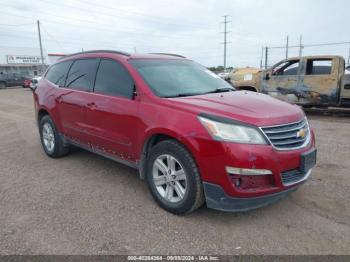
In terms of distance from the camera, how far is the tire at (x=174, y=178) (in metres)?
3.13

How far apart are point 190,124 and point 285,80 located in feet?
27.0

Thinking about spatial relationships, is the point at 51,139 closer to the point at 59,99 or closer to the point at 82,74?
the point at 59,99

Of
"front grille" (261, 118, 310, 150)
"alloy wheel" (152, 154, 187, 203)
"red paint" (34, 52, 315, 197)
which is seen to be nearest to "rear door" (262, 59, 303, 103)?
"red paint" (34, 52, 315, 197)

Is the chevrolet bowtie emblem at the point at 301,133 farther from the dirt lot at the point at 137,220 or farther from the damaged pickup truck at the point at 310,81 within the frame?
the damaged pickup truck at the point at 310,81

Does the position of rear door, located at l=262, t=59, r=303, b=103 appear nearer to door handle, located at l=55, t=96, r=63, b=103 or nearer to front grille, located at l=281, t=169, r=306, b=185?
door handle, located at l=55, t=96, r=63, b=103

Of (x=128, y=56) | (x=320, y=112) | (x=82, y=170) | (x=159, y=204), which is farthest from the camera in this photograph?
(x=320, y=112)

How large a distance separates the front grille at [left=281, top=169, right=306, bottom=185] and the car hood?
49 centimetres

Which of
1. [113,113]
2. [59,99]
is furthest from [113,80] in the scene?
[59,99]

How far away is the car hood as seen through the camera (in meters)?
3.05

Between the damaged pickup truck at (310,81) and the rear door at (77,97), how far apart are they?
23.2 feet

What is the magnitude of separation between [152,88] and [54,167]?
7.97ft

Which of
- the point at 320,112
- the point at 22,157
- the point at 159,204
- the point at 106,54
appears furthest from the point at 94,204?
the point at 320,112

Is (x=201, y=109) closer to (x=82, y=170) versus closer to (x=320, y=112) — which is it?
(x=82, y=170)

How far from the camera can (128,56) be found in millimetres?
4219
